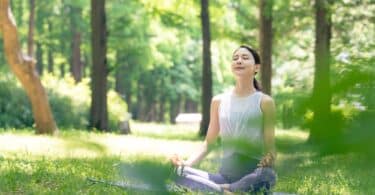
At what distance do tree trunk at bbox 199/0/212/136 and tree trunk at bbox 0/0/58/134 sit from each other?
629 centimetres

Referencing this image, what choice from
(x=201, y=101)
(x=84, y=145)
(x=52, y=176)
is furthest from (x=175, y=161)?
(x=201, y=101)

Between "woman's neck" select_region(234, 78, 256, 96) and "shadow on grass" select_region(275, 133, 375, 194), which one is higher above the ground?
"shadow on grass" select_region(275, 133, 375, 194)

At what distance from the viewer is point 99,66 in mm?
18281

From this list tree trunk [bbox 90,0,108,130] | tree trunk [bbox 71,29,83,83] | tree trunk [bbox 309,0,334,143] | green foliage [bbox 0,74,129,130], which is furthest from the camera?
tree trunk [bbox 71,29,83,83]

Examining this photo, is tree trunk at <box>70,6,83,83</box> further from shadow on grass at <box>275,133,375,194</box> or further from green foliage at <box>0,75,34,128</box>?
shadow on grass at <box>275,133,375,194</box>

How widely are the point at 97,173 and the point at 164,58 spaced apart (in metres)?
32.3

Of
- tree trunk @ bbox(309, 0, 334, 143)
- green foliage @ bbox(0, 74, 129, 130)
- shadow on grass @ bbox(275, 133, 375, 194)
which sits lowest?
green foliage @ bbox(0, 74, 129, 130)

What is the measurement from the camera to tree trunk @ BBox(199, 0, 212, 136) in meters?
20.2

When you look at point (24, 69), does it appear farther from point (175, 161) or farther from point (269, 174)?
point (269, 174)

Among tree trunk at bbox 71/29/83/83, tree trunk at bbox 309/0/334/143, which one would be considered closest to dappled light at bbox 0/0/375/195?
tree trunk at bbox 309/0/334/143

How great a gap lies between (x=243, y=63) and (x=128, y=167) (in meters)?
3.97

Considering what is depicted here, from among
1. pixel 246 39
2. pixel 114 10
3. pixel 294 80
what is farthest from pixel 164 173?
pixel 114 10

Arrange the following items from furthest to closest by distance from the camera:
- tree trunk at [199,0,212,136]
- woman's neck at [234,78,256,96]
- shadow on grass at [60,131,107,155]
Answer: tree trunk at [199,0,212,136] → woman's neck at [234,78,256,96] → shadow on grass at [60,131,107,155]

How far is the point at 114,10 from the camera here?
100.0 feet
